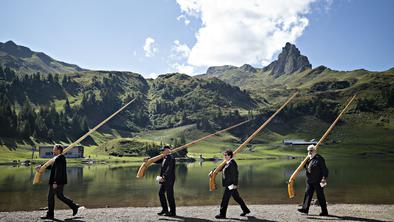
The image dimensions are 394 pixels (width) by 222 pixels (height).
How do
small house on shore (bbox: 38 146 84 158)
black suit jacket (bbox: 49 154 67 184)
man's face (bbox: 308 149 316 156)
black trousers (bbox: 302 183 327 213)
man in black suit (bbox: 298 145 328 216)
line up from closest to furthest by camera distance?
black suit jacket (bbox: 49 154 67 184)
man in black suit (bbox: 298 145 328 216)
black trousers (bbox: 302 183 327 213)
man's face (bbox: 308 149 316 156)
small house on shore (bbox: 38 146 84 158)

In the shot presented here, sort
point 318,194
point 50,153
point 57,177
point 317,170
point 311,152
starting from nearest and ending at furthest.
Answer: point 57,177
point 317,170
point 318,194
point 311,152
point 50,153

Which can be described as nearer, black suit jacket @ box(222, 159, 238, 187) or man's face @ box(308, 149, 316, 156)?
black suit jacket @ box(222, 159, 238, 187)

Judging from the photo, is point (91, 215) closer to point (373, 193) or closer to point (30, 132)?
point (373, 193)

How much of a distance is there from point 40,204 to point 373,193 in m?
33.0

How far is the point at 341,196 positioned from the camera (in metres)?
37.2

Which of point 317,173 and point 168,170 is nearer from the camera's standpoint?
point 168,170

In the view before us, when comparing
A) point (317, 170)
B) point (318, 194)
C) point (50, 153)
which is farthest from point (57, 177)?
point (50, 153)

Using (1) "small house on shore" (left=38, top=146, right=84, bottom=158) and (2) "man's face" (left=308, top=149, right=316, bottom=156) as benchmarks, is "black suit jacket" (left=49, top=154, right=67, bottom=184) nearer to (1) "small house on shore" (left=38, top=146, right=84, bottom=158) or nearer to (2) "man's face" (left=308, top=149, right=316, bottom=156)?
(2) "man's face" (left=308, top=149, right=316, bottom=156)

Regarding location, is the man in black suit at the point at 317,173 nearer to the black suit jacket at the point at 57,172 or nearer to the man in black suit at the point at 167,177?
the man in black suit at the point at 167,177

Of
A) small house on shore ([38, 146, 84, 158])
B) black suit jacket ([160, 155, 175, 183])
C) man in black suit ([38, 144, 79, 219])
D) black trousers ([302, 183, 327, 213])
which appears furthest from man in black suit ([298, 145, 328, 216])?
small house on shore ([38, 146, 84, 158])

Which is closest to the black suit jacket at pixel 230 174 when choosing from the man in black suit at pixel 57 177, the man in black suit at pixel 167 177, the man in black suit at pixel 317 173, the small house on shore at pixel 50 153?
the man in black suit at pixel 167 177

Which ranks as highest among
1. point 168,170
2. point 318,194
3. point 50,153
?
point 168,170

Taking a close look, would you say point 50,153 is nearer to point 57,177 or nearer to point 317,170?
point 57,177

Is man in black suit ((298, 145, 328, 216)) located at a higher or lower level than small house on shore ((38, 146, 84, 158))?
higher
